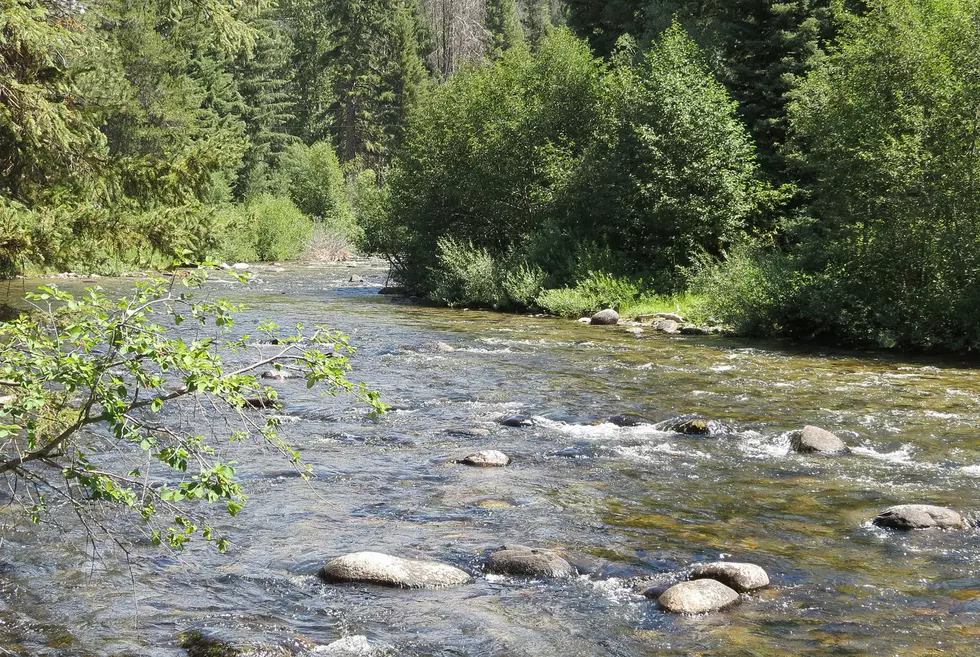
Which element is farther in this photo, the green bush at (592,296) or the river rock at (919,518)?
the green bush at (592,296)

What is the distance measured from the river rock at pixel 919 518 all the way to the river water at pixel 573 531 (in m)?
0.14

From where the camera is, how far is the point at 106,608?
21.2 feet

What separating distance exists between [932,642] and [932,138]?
15.5 metres

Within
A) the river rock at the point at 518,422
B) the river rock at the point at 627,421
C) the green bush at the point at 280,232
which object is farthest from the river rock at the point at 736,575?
the green bush at the point at 280,232

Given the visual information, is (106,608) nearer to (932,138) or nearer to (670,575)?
(670,575)

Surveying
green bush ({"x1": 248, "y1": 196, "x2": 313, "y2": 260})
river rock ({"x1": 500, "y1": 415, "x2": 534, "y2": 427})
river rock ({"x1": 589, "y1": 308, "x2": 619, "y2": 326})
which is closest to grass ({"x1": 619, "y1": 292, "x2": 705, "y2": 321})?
river rock ({"x1": 589, "y1": 308, "x2": 619, "y2": 326})

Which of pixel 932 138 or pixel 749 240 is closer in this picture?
pixel 932 138

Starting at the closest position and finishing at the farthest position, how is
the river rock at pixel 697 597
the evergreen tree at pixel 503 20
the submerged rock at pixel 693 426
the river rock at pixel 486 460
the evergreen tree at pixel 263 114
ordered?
1. the river rock at pixel 697 597
2. the river rock at pixel 486 460
3. the submerged rock at pixel 693 426
4. the evergreen tree at pixel 263 114
5. the evergreen tree at pixel 503 20

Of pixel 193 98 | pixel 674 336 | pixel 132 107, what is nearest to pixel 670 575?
pixel 132 107

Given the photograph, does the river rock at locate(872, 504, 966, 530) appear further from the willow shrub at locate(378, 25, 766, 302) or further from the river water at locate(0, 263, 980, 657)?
the willow shrub at locate(378, 25, 766, 302)

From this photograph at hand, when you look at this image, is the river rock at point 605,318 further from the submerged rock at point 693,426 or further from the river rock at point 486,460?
the river rock at point 486,460

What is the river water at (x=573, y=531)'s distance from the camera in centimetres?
621

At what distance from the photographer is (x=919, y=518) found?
8250 millimetres

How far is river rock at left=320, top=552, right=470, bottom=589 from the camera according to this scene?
23.2ft
